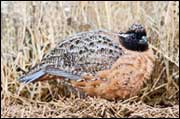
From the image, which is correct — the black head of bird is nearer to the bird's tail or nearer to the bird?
the bird

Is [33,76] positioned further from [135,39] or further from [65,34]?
[65,34]

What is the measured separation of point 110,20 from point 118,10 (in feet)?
0.56

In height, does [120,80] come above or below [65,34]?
below

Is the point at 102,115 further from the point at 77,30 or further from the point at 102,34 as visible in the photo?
the point at 77,30

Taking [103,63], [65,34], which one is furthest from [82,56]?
[65,34]

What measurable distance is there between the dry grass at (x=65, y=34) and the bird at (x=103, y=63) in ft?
1.25

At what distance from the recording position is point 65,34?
14.0 feet

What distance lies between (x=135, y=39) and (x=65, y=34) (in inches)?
37.9

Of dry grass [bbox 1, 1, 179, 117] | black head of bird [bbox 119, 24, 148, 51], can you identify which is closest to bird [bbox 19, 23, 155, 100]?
black head of bird [bbox 119, 24, 148, 51]

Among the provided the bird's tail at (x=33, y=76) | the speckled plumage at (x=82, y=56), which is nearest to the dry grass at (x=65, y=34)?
the bird's tail at (x=33, y=76)

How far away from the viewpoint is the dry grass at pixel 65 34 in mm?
4023

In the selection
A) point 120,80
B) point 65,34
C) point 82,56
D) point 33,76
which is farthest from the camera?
point 65,34

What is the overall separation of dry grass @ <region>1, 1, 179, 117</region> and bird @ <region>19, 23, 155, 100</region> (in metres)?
0.38

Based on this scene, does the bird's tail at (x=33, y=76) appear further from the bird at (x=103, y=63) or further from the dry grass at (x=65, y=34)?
the dry grass at (x=65, y=34)
